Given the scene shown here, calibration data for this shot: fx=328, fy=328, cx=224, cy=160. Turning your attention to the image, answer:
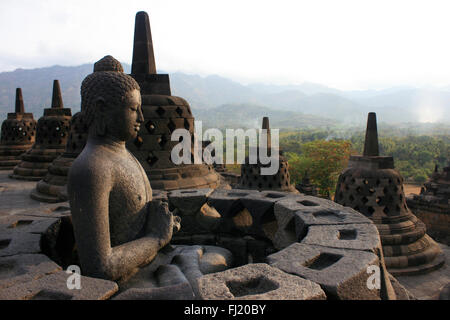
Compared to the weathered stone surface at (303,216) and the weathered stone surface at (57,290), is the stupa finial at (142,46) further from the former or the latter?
the weathered stone surface at (57,290)

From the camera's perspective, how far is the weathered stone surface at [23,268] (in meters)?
1.93

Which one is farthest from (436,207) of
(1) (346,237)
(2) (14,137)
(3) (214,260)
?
(2) (14,137)

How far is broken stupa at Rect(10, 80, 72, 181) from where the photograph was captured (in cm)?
959

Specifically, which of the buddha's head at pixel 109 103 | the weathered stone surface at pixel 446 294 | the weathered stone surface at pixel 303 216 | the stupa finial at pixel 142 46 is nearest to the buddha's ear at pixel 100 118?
the buddha's head at pixel 109 103

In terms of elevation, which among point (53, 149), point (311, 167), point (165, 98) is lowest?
point (311, 167)

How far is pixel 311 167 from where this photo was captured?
24078 mm

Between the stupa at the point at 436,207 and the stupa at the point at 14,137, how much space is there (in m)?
14.9

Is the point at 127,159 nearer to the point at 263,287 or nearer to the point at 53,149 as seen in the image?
the point at 263,287

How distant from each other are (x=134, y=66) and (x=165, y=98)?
972 millimetres

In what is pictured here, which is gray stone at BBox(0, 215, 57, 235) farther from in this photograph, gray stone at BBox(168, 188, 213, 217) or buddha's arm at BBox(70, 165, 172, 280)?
gray stone at BBox(168, 188, 213, 217)

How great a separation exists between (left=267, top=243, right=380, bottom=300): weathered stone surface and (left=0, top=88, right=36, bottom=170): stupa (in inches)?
505

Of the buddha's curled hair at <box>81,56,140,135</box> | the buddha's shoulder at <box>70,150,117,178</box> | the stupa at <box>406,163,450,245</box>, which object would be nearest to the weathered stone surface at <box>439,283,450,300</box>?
the buddha's shoulder at <box>70,150,117,178</box>

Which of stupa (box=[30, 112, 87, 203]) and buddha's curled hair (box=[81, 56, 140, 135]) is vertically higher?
buddha's curled hair (box=[81, 56, 140, 135])
